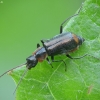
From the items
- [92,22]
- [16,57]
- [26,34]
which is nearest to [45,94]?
[92,22]

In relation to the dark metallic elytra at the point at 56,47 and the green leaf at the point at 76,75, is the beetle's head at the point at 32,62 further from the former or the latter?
the green leaf at the point at 76,75

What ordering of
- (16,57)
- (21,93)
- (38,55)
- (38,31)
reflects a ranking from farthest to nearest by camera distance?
1. (38,31)
2. (16,57)
3. (38,55)
4. (21,93)

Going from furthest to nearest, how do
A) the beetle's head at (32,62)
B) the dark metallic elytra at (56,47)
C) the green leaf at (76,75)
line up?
the dark metallic elytra at (56,47)
the beetle's head at (32,62)
the green leaf at (76,75)

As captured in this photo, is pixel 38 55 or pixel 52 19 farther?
pixel 52 19

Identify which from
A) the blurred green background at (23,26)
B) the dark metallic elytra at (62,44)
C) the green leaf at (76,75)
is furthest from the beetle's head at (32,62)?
the blurred green background at (23,26)

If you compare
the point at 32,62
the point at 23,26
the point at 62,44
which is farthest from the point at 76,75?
the point at 23,26

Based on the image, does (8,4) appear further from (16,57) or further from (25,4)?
(16,57)

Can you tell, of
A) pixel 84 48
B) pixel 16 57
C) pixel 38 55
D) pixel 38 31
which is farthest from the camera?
pixel 38 31
